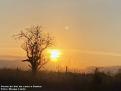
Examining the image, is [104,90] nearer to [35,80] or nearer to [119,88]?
[119,88]

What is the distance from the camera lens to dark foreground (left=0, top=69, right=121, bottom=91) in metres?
44.5

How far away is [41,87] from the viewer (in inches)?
1716

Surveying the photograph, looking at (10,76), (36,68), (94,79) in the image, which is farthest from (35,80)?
(36,68)

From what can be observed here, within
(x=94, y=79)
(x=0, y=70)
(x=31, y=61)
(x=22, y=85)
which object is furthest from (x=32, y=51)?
(x=22, y=85)

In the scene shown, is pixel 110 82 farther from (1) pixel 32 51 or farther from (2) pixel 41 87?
(1) pixel 32 51

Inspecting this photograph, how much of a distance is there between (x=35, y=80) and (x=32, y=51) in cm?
2207

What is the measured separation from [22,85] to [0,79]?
3061 millimetres

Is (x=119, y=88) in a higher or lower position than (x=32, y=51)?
lower

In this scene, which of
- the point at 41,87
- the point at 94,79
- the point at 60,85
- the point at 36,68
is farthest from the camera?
the point at 36,68

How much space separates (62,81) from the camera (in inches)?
1937

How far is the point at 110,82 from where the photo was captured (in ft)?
170

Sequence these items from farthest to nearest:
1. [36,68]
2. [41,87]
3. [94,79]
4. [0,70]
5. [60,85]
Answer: [36,68] < [0,70] < [94,79] < [60,85] < [41,87]

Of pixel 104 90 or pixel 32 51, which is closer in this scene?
pixel 104 90

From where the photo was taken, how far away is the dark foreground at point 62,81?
44531mm
